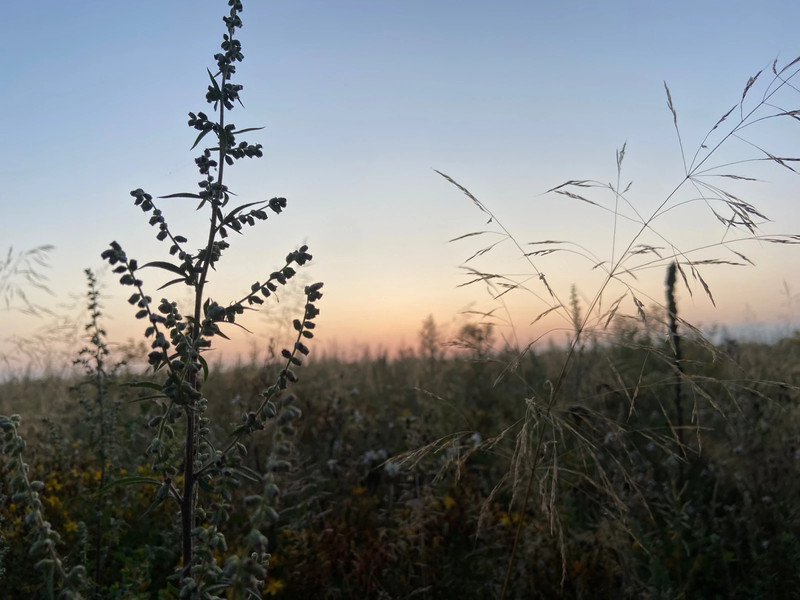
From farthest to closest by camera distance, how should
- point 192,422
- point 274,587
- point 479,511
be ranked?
point 479,511 < point 274,587 < point 192,422

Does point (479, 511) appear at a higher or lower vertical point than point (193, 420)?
lower

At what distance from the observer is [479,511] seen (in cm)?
413

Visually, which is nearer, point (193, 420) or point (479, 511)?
point (193, 420)

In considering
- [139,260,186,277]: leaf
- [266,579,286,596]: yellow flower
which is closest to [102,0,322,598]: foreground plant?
[139,260,186,277]: leaf

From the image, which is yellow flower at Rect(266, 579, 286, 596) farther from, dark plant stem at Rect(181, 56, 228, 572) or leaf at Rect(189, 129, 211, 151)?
leaf at Rect(189, 129, 211, 151)

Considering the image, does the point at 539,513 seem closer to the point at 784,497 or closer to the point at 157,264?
the point at 784,497

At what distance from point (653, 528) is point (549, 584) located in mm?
1385

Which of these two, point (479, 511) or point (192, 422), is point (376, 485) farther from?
point (192, 422)

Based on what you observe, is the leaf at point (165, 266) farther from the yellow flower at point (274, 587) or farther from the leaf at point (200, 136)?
the yellow flower at point (274, 587)

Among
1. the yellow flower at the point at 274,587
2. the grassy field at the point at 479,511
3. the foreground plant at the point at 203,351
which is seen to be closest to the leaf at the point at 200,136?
the foreground plant at the point at 203,351

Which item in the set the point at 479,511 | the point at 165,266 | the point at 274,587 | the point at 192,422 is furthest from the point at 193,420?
the point at 479,511

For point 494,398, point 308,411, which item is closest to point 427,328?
point 494,398

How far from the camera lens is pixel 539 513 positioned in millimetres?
4215

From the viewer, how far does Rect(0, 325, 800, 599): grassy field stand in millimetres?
3174
